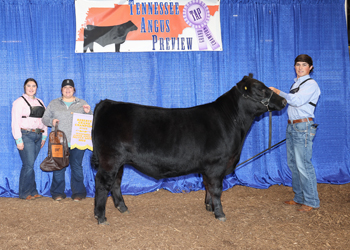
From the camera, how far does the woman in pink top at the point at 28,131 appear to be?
4.34 m

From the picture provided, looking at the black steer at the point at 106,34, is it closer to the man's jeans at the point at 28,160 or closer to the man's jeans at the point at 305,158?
the man's jeans at the point at 28,160

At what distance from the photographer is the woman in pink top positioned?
4336mm

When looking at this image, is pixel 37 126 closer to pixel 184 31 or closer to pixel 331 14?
pixel 184 31

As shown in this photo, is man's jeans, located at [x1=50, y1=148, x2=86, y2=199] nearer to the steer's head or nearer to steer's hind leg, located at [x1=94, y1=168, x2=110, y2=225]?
steer's hind leg, located at [x1=94, y1=168, x2=110, y2=225]

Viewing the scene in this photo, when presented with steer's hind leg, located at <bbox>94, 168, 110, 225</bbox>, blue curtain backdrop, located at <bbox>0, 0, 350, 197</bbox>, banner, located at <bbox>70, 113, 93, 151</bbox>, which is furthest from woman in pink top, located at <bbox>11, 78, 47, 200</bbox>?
steer's hind leg, located at <bbox>94, 168, 110, 225</bbox>

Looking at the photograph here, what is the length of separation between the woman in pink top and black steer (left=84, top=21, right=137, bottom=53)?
3.82 feet

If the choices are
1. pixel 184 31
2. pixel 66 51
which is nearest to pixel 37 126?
pixel 66 51

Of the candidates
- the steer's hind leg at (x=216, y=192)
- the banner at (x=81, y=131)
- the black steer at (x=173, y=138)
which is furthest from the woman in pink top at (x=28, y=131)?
the steer's hind leg at (x=216, y=192)

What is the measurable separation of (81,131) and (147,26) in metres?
2.18

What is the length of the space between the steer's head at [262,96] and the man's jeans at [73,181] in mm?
2751

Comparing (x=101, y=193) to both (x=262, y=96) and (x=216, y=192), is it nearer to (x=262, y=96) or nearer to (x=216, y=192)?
(x=216, y=192)

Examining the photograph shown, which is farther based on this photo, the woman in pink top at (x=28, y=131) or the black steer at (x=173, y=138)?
the woman in pink top at (x=28, y=131)

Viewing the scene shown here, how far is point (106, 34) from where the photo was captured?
15.8 ft

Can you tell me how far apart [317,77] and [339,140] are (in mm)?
1307
